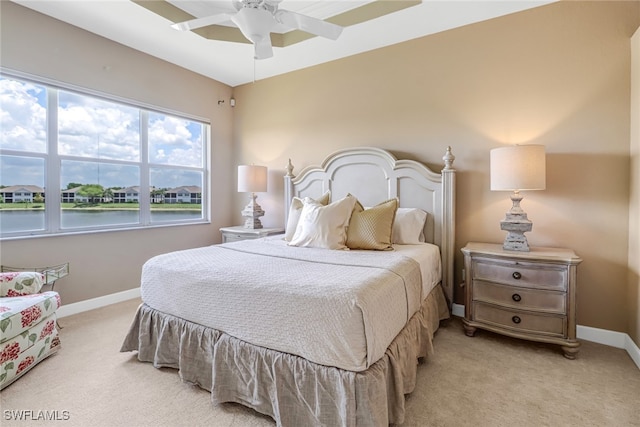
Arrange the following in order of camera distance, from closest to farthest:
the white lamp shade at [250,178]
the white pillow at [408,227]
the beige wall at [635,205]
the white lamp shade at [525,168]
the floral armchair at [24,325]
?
the floral armchair at [24,325] → the beige wall at [635,205] → the white lamp shade at [525,168] → the white pillow at [408,227] → the white lamp shade at [250,178]

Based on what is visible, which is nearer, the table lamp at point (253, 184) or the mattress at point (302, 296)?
the mattress at point (302, 296)

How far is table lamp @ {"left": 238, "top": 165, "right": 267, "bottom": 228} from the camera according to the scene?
12.8 feet

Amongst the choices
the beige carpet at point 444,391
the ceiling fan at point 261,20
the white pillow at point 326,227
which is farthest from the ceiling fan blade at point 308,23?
the beige carpet at point 444,391

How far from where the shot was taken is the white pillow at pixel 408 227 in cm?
281

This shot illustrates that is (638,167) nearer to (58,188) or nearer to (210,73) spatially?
(210,73)

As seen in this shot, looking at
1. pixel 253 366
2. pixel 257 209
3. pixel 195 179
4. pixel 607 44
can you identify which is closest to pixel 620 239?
pixel 607 44

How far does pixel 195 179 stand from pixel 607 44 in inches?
183

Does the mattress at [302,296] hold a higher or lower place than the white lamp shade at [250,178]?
lower

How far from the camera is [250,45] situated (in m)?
3.34

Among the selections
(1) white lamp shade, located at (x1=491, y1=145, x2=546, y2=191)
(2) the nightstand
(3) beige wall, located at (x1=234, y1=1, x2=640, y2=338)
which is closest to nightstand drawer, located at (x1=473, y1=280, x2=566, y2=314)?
(3) beige wall, located at (x1=234, y1=1, x2=640, y2=338)

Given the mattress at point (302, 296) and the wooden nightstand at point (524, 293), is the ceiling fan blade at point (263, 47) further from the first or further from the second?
the wooden nightstand at point (524, 293)
